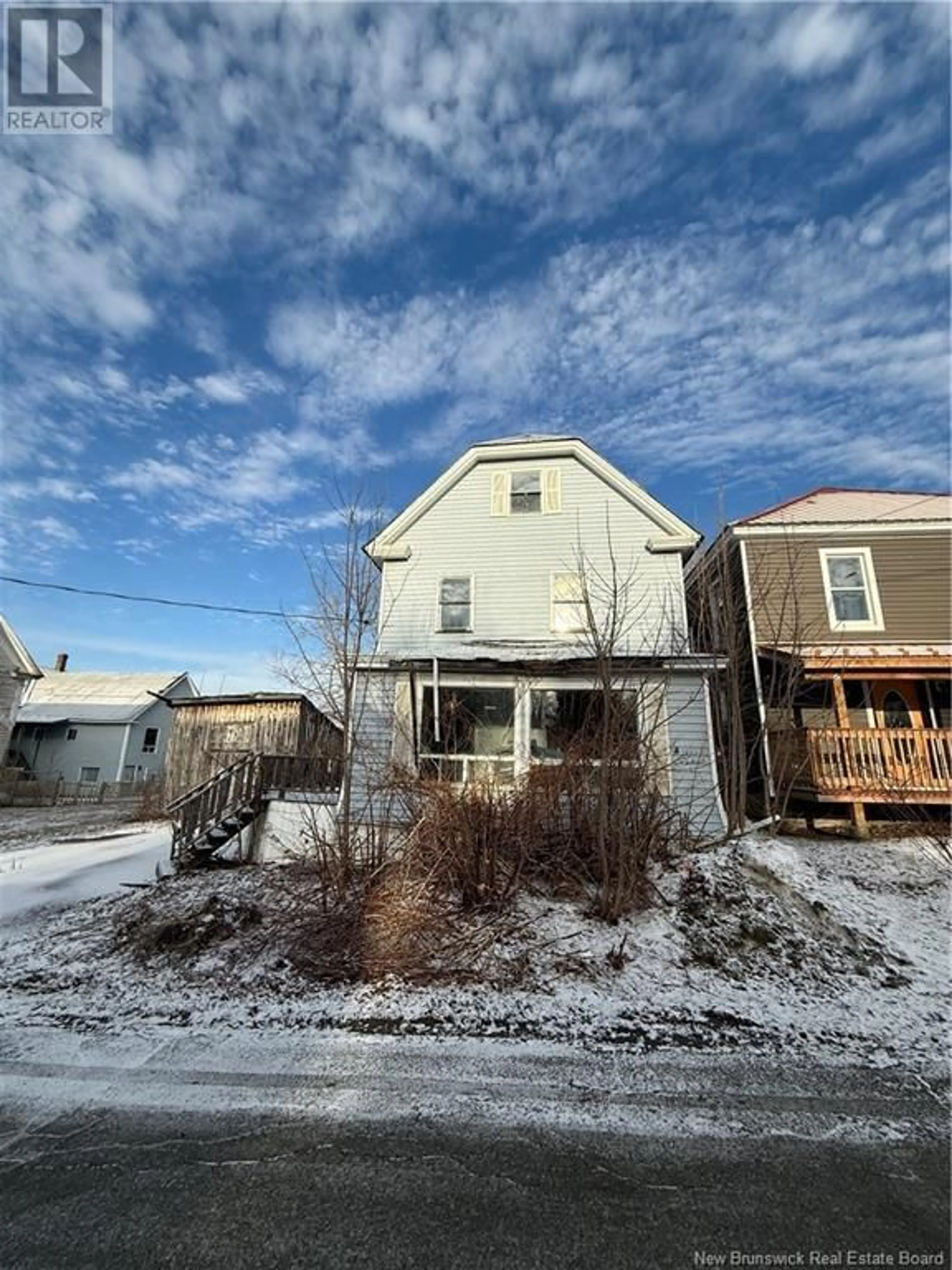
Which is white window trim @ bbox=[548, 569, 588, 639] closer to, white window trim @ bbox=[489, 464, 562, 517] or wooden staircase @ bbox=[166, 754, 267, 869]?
white window trim @ bbox=[489, 464, 562, 517]

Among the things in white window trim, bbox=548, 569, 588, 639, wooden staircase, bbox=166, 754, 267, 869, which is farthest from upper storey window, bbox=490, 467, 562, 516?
wooden staircase, bbox=166, 754, 267, 869

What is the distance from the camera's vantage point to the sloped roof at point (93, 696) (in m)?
28.8

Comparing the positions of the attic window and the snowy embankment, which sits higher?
the attic window

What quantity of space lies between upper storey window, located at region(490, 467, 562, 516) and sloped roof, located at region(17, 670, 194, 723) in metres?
21.4

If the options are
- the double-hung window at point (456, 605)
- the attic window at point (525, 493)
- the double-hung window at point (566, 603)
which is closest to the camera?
the double-hung window at point (566, 603)

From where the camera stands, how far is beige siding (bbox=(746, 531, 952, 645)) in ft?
40.5

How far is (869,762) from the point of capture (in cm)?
1061

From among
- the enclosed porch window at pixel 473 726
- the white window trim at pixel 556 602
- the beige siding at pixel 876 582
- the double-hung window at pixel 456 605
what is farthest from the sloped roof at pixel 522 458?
the enclosed porch window at pixel 473 726

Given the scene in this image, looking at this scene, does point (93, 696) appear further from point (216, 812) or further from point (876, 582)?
point (876, 582)

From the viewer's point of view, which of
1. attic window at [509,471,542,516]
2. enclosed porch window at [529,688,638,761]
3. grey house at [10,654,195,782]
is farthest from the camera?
grey house at [10,654,195,782]

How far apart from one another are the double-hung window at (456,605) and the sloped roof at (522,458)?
5.53 ft

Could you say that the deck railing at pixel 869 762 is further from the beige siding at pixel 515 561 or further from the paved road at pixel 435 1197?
the paved road at pixel 435 1197

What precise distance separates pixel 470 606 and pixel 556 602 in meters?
1.84

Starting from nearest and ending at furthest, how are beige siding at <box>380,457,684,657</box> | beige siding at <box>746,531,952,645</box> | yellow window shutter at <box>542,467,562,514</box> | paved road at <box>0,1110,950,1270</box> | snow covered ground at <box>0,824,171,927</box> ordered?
paved road at <box>0,1110,950,1270</box>
snow covered ground at <box>0,824,171,927</box>
beige siding at <box>380,457,684,657</box>
beige siding at <box>746,531,952,645</box>
yellow window shutter at <box>542,467,562,514</box>
